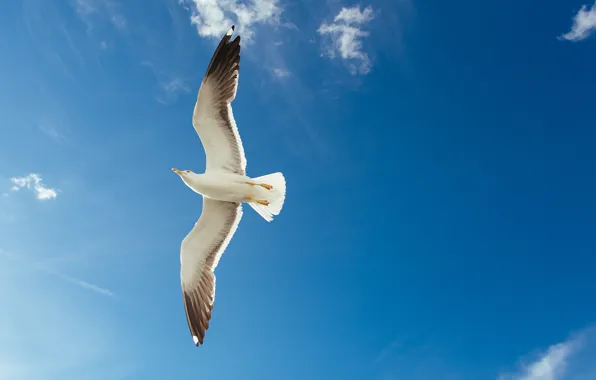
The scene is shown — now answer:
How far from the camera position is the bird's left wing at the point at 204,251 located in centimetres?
923

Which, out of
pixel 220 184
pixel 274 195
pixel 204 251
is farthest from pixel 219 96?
pixel 204 251

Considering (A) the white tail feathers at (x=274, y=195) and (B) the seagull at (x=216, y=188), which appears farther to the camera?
(A) the white tail feathers at (x=274, y=195)

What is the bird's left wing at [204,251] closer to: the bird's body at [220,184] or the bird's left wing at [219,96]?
the bird's body at [220,184]

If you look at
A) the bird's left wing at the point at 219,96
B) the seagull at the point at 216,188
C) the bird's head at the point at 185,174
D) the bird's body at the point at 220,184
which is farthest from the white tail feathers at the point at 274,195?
the bird's head at the point at 185,174

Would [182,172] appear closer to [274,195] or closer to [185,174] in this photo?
[185,174]

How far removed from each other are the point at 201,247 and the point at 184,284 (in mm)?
777

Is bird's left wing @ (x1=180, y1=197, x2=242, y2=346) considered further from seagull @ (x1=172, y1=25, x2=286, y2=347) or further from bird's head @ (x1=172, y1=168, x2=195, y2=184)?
bird's head @ (x1=172, y1=168, x2=195, y2=184)

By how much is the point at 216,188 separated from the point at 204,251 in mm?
1415

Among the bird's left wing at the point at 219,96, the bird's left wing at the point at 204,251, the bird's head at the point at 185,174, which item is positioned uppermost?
the bird's left wing at the point at 219,96

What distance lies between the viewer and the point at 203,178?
8703 mm

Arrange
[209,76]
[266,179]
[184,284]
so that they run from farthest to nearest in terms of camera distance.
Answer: [184,284], [266,179], [209,76]

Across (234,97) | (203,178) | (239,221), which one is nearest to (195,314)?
(239,221)

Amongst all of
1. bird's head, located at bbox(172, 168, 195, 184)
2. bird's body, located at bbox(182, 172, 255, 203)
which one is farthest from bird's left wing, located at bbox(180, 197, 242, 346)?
bird's head, located at bbox(172, 168, 195, 184)

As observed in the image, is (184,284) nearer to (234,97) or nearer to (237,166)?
(237,166)
